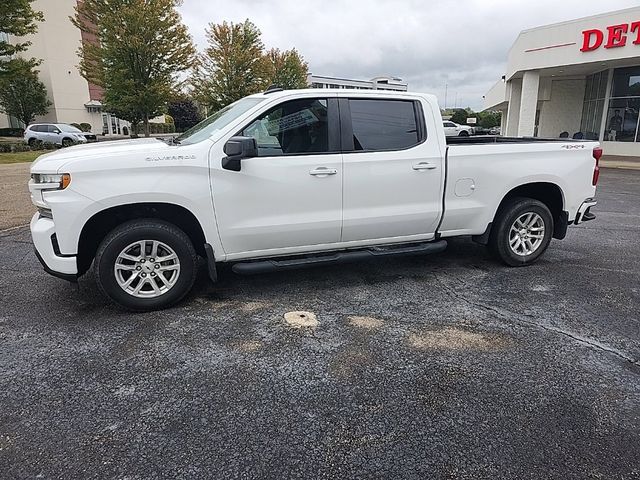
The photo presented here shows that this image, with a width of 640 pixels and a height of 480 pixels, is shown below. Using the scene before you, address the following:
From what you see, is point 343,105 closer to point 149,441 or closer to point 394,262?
point 394,262

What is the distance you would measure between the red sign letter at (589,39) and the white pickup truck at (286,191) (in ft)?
60.8

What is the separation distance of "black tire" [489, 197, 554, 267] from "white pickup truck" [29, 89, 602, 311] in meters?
0.02

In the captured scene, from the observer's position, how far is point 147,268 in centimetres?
418

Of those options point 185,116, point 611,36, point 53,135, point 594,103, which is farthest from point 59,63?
point 611,36

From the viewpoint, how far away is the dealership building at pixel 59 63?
133 feet

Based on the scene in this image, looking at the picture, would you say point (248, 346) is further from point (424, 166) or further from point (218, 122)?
point (424, 166)

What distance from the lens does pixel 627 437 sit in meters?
2.60

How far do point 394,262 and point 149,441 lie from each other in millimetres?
3844

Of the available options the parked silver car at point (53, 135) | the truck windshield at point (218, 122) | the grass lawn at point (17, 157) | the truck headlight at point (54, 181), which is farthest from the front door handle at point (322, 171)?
the parked silver car at point (53, 135)

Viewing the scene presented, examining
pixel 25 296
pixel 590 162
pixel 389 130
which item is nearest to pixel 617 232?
pixel 590 162

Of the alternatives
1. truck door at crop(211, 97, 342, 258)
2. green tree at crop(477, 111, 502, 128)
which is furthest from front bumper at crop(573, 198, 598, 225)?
green tree at crop(477, 111, 502, 128)

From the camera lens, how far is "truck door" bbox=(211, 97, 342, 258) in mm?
4258

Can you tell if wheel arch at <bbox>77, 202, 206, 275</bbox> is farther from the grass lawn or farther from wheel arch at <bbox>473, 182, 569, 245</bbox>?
the grass lawn

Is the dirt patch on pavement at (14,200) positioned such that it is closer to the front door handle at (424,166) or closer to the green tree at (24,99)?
the front door handle at (424,166)
